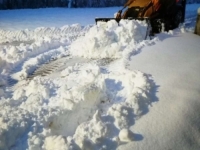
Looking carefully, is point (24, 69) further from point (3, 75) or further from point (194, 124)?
point (194, 124)

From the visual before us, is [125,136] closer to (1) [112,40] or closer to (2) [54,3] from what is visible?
(1) [112,40]

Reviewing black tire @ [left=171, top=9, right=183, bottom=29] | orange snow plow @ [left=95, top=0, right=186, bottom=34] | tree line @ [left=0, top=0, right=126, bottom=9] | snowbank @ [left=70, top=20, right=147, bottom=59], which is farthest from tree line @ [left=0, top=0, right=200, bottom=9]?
snowbank @ [left=70, top=20, right=147, bottom=59]

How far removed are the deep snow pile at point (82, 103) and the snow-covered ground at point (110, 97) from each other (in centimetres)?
1

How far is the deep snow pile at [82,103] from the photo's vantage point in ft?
9.68

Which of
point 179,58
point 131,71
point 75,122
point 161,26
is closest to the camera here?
point 75,122

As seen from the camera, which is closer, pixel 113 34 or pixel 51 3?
pixel 113 34

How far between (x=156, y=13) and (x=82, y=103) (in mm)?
6019

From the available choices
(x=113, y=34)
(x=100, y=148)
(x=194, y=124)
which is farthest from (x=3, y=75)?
(x=194, y=124)

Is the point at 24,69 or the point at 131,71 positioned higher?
the point at 131,71

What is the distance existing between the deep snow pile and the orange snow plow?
179 cm

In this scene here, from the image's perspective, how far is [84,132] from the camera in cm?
296

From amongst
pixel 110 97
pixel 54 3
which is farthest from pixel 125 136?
pixel 54 3

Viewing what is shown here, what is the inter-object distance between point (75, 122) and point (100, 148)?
2.77ft

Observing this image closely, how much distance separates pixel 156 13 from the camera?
8602mm
